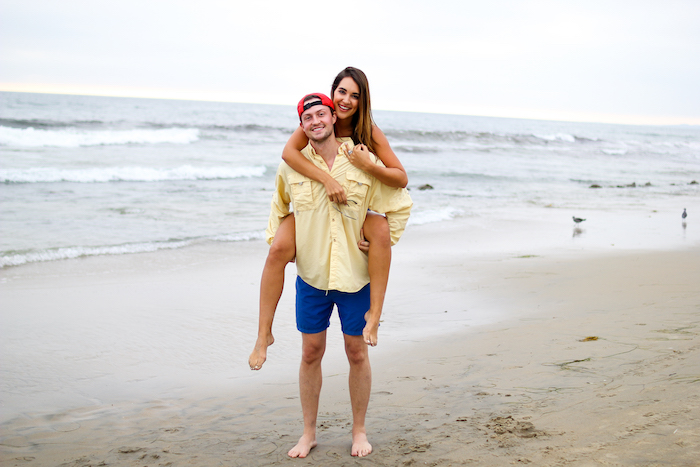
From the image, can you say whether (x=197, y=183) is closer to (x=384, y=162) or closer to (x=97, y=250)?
(x=97, y=250)

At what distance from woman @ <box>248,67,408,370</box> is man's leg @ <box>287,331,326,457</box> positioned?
0.74 feet

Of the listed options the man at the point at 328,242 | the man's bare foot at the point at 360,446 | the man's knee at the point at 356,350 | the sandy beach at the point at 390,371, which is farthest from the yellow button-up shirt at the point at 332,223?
the sandy beach at the point at 390,371

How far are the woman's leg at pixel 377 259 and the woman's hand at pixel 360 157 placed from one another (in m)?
0.29

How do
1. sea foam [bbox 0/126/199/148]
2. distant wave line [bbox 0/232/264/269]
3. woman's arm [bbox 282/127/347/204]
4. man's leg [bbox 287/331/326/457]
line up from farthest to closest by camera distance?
1. sea foam [bbox 0/126/199/148]
2. distant wave line [bbox 0/232/264/269]
3. man's leg [bbox 287/331/326/457]
4. woman's arm [bbox 282/127/347/204]

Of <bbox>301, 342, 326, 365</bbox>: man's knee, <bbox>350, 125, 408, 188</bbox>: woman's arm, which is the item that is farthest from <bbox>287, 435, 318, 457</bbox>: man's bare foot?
<bbox>350, 125, 408, 188</bbox>: woman's arm

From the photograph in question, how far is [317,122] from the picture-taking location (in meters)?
2.86

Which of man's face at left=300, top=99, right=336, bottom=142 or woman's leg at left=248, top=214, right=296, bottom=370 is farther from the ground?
man's face at left=300, top=99, right=336, bottom=142

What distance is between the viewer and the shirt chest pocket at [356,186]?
2.90 m

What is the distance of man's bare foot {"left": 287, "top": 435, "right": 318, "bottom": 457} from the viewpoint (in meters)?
3.00

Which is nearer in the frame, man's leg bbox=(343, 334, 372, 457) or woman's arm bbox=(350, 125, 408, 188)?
woman's arm bbox=(350, 125, 408, 188)

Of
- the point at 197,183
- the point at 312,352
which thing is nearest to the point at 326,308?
the point at 312,352

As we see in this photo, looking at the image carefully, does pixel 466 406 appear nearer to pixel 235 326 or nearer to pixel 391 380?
pixel 391 380

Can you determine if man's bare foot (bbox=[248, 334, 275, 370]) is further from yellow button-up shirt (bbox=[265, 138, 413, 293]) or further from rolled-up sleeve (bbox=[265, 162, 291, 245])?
rolled-up sleeve (bbox=[265, 162, 291, 245])

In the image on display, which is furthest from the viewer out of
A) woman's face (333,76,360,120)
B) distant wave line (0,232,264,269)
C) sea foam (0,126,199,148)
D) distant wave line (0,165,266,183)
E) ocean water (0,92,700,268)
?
sea foam (0,126,199,148)
